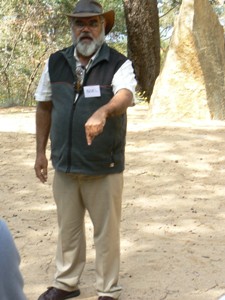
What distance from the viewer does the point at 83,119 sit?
3598 millimetres

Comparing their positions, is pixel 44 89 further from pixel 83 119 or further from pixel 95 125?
pixel 95 125

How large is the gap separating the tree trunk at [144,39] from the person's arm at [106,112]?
8.04 meters

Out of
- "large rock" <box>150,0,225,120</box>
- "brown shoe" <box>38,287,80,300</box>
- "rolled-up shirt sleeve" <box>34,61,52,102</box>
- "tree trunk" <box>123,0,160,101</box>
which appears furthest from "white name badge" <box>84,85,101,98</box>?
"tree trunk" <box>123,0,160,101</box>

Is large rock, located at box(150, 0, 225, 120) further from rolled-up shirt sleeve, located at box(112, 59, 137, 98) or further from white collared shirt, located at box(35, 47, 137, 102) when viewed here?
rolled-up shirt sleeve, located at box(112, 59, 137, 98)

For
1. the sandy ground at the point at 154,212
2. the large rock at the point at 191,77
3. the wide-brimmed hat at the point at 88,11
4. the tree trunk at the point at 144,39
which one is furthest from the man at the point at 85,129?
the tree trunk at the point at 144,39

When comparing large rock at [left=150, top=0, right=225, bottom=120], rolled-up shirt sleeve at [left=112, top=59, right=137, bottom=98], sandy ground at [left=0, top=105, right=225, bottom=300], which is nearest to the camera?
rolled-up shirt sleeve at [left=112, top=59, right=137, bottom=98]

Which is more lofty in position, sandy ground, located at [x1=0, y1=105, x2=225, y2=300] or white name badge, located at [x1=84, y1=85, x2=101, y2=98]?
white name badge, located at [x1=84, y1=85, x2=101, y2=98]

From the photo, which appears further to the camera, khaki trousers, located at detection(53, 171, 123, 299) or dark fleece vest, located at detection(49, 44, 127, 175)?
khaki trousers, located at detection(53, 171, 123, 299)

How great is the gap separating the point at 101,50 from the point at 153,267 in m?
1.63

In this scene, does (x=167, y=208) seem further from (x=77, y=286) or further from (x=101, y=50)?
(x=101, y=50)

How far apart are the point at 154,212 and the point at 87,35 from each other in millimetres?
2231

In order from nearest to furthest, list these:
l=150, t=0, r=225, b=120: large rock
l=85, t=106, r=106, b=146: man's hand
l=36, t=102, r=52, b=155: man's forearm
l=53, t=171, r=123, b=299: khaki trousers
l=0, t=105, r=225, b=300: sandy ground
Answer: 1. l=85, t=106, r=106, b=146: man's hand
2. l=53, t=171, r=123, b=299: khaki trousers
3. l=36, t=102, r=52, b=155: man's forearm
4. l=0, t=105, r=225, b=300: sandy ground
5. l=150, t=0, r=225, b=120: large rock

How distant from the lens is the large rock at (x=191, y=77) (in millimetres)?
8094

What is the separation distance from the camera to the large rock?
319 inches
